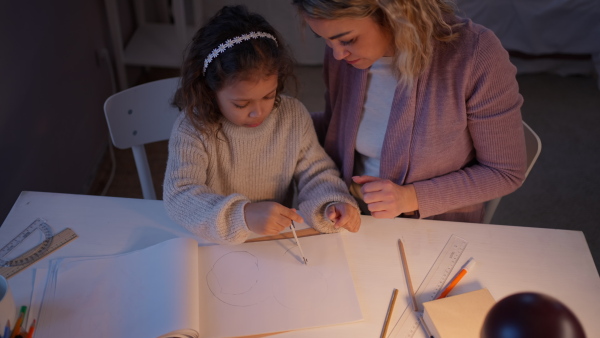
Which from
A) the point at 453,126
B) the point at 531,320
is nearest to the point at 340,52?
the point at 453,126

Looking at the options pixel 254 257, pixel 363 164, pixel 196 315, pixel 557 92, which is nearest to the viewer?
pixel 196 315

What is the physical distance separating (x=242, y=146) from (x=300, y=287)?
1.20 ft

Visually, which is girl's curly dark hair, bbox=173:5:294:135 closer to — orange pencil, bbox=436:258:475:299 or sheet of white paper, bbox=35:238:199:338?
sheet of white paper, bbox=35:238:199:338

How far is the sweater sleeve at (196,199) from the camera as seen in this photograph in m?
1.03

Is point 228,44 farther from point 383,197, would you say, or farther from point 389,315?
point 389,315

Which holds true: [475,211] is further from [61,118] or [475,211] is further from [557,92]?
[557,92]

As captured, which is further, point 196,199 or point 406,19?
point 196,199

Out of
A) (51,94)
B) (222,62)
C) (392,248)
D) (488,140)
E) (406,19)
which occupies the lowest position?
(51,94)

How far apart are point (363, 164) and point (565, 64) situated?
2.16 meters

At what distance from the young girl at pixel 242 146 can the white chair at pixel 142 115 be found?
0.19 m

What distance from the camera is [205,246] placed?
1.04 meters

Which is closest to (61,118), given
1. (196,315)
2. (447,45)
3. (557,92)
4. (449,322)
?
(196,315)

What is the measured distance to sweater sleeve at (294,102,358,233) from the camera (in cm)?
110

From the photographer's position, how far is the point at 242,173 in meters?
1.22
